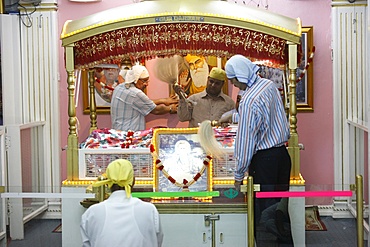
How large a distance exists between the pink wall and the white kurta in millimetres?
4835

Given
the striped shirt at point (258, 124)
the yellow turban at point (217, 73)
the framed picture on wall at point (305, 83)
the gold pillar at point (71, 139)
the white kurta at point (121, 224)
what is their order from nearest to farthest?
1. the white kurta at point (121, 224)
2. the striped shirt at point (258, 124)
3. the gold pillar at point (71, 139)
4. the yellow turban at point (217, 73)
5. the framed picture on wall at point (305, 83)

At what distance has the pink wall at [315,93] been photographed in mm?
9789

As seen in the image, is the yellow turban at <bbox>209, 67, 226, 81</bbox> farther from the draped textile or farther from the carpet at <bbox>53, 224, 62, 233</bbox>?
the carpet at <bbox>53, 224, 62, 233</bbox>

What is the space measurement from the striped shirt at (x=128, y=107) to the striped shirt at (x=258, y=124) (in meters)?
2.75

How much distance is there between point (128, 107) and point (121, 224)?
14.3 feet

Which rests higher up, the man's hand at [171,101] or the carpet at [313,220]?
the man's hand at [171,101]

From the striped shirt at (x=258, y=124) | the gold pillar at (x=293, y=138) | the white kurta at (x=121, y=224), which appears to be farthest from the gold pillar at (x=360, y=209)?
the white kurta at (x=121, y=224)

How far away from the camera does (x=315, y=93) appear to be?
989 cm

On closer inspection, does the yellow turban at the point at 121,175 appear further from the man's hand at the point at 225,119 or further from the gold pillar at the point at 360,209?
the man's hand at the point at 225,119

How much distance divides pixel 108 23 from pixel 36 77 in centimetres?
228

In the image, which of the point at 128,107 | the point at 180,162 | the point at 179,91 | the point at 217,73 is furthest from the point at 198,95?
the point at 180,162

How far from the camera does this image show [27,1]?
31.8ft

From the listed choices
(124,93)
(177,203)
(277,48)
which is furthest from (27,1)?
(177,203)

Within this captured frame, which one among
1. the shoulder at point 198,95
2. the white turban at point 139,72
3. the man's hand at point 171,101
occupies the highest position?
the white turban at point 139,72
